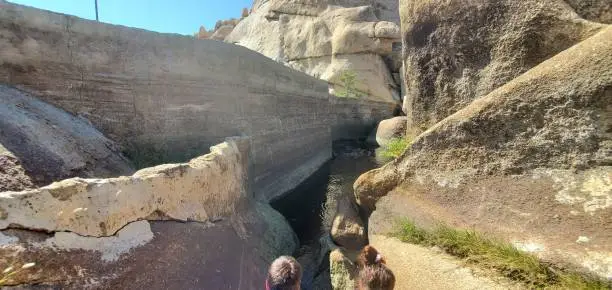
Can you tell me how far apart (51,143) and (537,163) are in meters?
5.42

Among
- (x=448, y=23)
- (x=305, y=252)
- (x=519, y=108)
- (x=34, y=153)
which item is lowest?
(x=305, y=252)

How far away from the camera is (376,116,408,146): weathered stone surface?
69.3 ft

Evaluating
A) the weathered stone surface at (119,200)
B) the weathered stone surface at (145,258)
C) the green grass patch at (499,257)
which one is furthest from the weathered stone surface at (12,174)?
the green grass patch at (499,257)

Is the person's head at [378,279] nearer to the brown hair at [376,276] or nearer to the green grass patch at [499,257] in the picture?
the brown hair at [376,276]

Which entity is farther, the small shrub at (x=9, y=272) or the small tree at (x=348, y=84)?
the small tree at (x=348, y=84)

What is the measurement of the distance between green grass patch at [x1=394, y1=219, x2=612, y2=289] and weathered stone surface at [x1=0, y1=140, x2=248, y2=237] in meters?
2.55

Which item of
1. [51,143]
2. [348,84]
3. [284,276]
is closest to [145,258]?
[284,276]

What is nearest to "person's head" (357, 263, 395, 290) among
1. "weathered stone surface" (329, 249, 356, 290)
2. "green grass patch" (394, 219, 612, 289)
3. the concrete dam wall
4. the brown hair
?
the brown hair

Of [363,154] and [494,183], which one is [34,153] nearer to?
[494,183]

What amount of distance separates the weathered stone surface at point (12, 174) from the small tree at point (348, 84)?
24.4 meters

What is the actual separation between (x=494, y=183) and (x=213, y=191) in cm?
336

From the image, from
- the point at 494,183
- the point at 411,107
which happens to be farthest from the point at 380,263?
the point at 411,107

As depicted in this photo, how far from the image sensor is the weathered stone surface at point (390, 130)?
2112cm

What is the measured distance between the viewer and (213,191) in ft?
16.1
